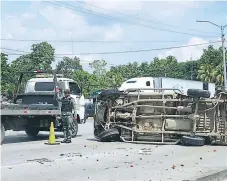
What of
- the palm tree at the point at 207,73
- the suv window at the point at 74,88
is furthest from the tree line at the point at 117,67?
the suv window at the point at 74,88

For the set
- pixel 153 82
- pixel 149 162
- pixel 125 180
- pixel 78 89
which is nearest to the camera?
pixel 125 180

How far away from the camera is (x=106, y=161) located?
10094 mm

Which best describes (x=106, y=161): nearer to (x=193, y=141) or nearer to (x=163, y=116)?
(x=193, y=141)

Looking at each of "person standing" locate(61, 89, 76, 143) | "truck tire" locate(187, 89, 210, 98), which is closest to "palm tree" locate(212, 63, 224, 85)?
"truck tire" locate(187, 89, 210, 98)

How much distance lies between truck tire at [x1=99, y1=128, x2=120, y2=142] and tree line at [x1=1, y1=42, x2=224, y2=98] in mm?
37247

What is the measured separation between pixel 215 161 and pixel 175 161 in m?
0.93

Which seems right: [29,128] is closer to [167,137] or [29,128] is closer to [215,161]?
[167,137]

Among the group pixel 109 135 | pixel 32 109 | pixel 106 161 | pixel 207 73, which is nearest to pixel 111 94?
pixel 109 135

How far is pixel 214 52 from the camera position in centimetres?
8788

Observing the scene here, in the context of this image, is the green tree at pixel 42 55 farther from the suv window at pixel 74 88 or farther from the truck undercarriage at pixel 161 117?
the truck undercarriage at pixel 161 117

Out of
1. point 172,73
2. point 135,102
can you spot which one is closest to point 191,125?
point 135,102

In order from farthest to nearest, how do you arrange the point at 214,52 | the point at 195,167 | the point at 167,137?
1. the point at 214,52
2. the point at 167,137
3. the point at 195,167

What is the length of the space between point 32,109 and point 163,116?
166 inches

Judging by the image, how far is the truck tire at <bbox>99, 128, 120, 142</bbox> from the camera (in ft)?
46.5
